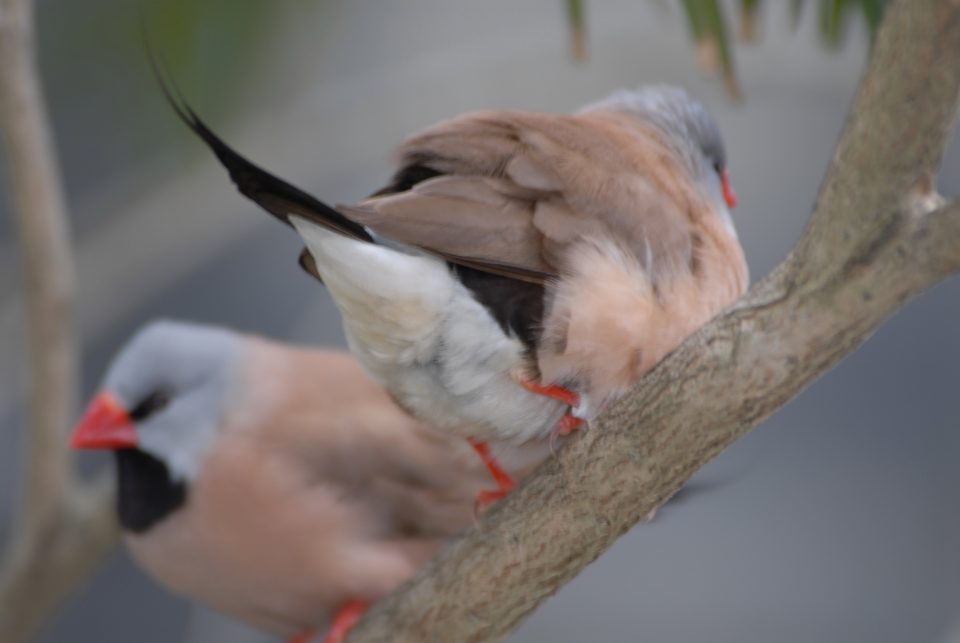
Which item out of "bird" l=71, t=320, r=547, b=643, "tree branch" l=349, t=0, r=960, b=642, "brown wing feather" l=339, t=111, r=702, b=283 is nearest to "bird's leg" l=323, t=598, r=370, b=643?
"bird" l=71, t=320, r=547, b=643

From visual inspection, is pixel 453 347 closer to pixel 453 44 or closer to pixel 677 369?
pixel 677 369

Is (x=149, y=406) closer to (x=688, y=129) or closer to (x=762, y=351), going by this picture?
(x=688, y=129)

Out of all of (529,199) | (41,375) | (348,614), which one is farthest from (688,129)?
(41,375)

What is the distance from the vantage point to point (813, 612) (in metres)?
3.59

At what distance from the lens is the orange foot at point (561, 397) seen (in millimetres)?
1583

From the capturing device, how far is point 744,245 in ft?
12.5

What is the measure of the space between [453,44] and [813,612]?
7.38ft

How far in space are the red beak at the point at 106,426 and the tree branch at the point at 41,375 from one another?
0.11m

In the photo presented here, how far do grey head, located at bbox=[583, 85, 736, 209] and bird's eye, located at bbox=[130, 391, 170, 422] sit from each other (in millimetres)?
1005

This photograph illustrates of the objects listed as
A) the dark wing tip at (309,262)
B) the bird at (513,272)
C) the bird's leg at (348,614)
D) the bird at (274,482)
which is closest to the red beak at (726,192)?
the bird at (513,272)

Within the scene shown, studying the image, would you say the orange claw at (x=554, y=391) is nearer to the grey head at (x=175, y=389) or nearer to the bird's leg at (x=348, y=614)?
the bird's leg at (x=348, y=614)

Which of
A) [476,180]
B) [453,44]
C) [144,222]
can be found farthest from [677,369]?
[453,44]

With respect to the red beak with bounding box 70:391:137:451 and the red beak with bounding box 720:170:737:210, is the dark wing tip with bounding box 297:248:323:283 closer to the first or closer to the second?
the red beak with bounding box 720:170:737:210

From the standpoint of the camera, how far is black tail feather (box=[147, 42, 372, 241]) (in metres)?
1.28
